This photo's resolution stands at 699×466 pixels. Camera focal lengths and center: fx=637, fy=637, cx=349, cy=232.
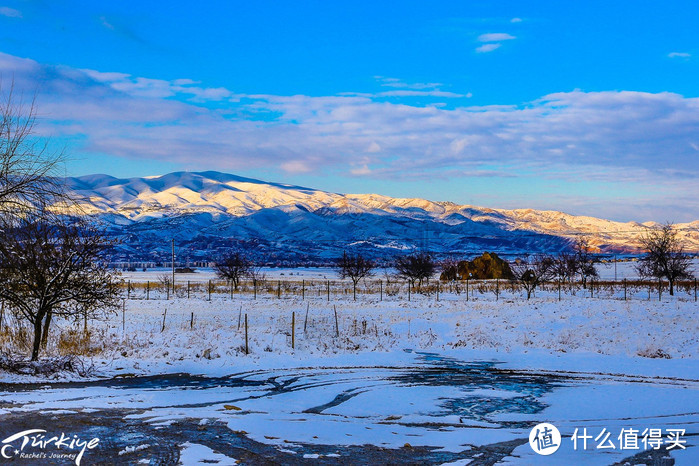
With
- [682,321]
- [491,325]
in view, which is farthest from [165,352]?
[682,321]

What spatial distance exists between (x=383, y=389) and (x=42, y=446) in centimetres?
895

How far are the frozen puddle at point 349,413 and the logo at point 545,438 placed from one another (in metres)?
0.15

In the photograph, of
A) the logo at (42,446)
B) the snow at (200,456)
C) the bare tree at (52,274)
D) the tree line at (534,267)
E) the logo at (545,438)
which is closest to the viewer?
the snow at (200,456)

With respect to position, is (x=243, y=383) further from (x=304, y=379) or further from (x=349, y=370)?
(x=349, y=370)

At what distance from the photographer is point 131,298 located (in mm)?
52469

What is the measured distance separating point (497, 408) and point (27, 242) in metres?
12.9

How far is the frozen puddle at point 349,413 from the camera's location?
953 centimetres

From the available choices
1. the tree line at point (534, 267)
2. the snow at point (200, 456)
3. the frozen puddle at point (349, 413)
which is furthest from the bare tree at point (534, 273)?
the snow at point (200, 456)

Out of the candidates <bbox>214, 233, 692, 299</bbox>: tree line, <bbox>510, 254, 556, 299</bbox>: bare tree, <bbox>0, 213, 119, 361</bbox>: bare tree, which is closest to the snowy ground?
<bbox>0, 213, 119, 361</bbox>: bare tree

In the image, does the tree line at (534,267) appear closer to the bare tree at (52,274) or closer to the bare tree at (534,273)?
the bare tree at (534,273)

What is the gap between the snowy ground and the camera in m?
9.98

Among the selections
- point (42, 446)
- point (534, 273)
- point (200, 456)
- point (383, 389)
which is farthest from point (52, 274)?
point (534, 273)

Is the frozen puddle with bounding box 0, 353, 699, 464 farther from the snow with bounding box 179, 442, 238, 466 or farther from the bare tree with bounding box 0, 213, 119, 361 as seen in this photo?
the bare tree with bounding box 0, 213, 119, 361

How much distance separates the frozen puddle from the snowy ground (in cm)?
5
